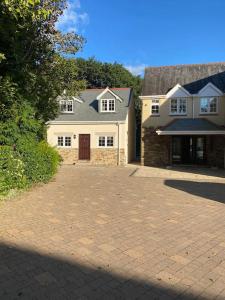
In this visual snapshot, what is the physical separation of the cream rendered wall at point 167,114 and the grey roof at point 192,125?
482mm

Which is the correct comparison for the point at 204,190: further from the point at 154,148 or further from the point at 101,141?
the point at 101,141

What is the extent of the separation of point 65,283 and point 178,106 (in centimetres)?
2158

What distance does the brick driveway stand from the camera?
411cm

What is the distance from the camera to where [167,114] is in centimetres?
2441

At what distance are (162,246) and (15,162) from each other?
607 centimetres

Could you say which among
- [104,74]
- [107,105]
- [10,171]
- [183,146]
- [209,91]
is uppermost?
[104,74]

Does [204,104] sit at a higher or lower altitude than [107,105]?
lower

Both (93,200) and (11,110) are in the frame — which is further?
(11,110)

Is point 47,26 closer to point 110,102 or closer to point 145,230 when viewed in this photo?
point 145,230

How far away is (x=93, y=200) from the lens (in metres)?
9.77

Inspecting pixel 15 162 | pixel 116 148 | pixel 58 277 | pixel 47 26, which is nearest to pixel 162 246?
pixel 58 277

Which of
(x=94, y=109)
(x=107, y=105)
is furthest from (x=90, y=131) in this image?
(x=107, y=105)

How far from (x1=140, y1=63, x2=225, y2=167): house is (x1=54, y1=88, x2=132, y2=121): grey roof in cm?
204

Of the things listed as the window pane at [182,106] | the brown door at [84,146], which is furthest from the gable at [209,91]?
the brown door at [84,146]
